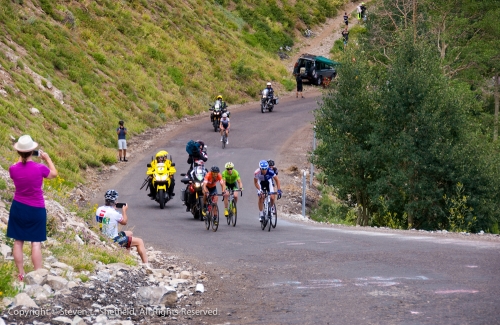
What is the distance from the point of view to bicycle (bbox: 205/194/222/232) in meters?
19.1

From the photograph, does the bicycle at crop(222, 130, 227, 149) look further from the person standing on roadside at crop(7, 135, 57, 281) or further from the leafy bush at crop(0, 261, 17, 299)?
the leafy bush at crop(0, 261, 17, 299)

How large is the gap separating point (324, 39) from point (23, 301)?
206ft

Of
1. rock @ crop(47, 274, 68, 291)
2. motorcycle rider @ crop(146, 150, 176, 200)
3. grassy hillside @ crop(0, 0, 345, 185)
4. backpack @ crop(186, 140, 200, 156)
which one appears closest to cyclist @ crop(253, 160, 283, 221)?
backpack @ crop(186, 140, 200, 156)

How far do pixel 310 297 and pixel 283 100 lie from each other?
137ft

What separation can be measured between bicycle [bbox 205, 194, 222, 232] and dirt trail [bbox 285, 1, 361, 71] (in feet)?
138

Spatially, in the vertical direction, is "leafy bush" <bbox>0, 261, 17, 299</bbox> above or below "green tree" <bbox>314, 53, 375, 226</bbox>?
below

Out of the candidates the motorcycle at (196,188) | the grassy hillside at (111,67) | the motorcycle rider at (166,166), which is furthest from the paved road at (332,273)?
the grassy hillside at (111,67)

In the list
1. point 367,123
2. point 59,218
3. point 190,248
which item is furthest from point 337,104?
point 59,218

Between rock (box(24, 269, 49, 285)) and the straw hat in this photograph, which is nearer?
the straw hat

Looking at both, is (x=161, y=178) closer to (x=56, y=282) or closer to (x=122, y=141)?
(x=122, y=141)

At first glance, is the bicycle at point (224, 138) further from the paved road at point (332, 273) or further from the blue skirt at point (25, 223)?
the blue skirt at point (25, 223)

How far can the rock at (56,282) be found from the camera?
9938 mm

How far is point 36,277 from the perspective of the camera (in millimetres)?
9828

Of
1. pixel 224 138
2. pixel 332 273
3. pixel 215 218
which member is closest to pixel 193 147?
pixel 215 218
